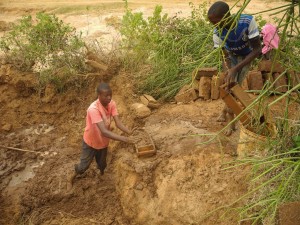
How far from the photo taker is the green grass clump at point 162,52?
6090mm

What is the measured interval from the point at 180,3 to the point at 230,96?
8.99 m

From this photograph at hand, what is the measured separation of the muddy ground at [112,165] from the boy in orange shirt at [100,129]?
329mm

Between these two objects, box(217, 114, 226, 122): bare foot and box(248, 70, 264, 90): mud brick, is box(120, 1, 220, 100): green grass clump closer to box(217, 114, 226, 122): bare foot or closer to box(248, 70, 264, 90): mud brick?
box(248, 70, 264, 90): mud brick

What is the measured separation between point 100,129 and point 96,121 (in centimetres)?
11

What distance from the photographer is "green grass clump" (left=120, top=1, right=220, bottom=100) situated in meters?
6.09

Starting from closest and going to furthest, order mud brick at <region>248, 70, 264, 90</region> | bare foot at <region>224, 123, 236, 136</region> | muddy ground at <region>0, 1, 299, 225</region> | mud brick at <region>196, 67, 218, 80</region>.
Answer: muddy ground at <region>0, 1, 299, 225</region>
bare foot at <region>224, 123, 236, 136</region>
mud brick at <region>248, 70, 264, 90</region>
mud brick at <region>196, 67, 218, 80</region>

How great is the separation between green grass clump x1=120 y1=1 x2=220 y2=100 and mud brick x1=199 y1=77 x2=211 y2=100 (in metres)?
0.43

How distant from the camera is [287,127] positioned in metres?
2.58

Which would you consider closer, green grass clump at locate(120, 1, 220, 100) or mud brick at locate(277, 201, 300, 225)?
mud brick at locate(277, 201, 300, 225)

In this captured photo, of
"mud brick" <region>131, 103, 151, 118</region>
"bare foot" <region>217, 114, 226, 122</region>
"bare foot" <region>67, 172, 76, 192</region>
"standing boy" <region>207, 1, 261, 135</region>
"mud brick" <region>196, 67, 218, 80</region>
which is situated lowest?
"bare foot" <region>67, 172, 76, 192</region>

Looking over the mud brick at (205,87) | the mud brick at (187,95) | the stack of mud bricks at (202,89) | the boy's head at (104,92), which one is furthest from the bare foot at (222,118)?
the boy's head at (104,92)

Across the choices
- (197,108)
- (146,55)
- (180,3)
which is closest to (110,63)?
(146,55)

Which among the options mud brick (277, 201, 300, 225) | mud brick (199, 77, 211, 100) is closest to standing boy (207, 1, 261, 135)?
mud brick (199, 77, 211, 100)

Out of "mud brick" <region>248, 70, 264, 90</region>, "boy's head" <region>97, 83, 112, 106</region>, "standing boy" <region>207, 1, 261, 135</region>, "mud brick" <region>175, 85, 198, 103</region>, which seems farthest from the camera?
"mud brick" <region>175, 85, 198, 103</region>
